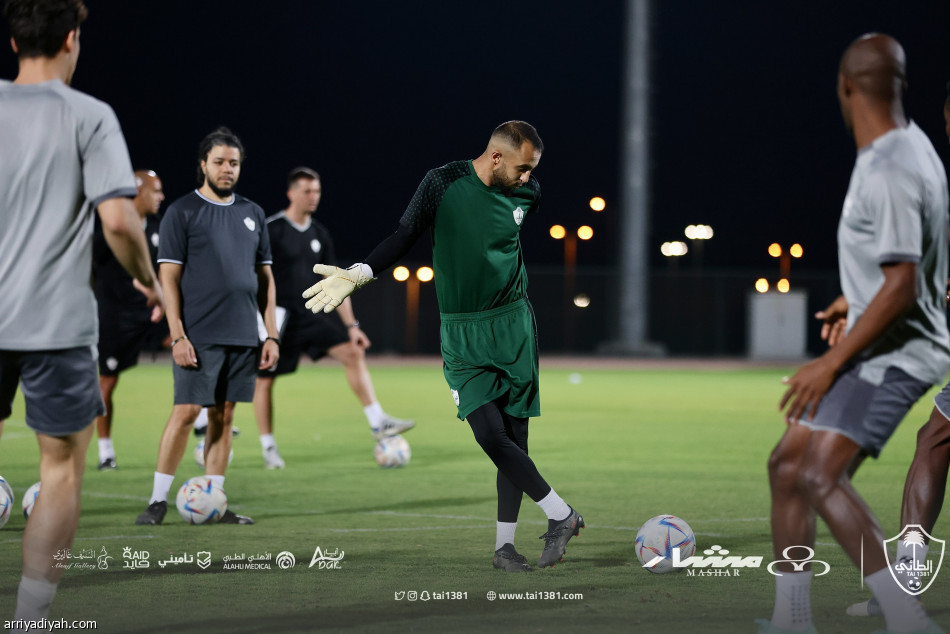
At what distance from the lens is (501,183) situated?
6.48m

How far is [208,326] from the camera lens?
779 centimetres

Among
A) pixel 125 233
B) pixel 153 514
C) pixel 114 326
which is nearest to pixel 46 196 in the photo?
pixel 125 233

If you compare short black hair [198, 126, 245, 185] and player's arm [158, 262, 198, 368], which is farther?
short black hair [198, 126, 245, 185]

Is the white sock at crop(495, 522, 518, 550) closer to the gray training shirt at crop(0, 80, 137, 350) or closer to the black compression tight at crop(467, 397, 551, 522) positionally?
the black compression tight at crop(467, 397, 551, 522)

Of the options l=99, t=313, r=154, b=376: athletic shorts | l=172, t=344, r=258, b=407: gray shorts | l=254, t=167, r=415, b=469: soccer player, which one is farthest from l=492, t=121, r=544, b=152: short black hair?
l=99, t=313, r=154, b=376: athletic shorts

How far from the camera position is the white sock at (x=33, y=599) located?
450 cm

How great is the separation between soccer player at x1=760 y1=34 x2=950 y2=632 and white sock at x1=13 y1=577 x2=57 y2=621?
269 cm

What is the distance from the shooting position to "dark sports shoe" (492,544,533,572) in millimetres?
6203

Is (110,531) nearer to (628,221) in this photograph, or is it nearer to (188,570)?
(188,570)

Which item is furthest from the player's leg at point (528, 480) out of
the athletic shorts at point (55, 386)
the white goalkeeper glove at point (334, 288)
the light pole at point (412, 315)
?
the light pole at point (412, 315)

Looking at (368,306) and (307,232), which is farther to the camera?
(368,306)

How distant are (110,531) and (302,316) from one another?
4313 mm

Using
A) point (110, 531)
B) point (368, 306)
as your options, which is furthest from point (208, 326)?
point (368, 306)

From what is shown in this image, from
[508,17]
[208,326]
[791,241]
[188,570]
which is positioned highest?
[508,17]
